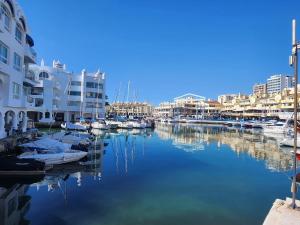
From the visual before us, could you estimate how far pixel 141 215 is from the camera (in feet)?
41.5

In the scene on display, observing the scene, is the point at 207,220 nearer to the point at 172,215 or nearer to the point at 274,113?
the point at 172,215

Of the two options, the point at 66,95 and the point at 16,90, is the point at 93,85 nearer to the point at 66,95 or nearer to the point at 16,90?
the point at 66,95

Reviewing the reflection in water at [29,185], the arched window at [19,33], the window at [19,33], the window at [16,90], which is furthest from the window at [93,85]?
the reflection in water at [29,185]

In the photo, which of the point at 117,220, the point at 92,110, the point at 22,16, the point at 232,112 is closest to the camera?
the point at 117,220

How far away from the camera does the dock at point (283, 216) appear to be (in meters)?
8.77

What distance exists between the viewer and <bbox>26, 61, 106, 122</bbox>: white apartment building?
6700 centimetres

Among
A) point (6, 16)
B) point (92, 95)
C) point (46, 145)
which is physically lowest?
point (46, 145)

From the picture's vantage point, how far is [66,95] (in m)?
76.3

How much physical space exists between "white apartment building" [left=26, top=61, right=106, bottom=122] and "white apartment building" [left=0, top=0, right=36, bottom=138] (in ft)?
119

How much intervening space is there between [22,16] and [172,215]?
88.9 feet

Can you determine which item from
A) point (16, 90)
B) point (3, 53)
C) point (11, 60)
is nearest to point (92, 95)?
point (16, 90)

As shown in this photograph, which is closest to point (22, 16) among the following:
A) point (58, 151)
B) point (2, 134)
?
point (2, 134)

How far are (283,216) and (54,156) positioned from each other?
690 inches

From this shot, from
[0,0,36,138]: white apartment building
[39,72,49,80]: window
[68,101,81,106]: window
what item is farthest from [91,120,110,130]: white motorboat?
[0,0,36,138]: white apartment building
